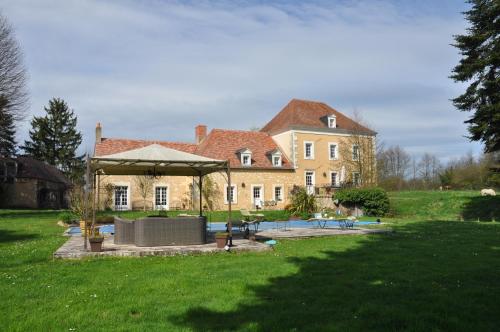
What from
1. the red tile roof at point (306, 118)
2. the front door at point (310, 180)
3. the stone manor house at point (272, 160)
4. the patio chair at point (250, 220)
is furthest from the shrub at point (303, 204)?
the red tile roof at point (306, 118)

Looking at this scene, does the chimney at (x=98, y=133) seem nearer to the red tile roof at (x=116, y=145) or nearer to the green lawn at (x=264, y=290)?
the red tile roof at (x=116, y=145)

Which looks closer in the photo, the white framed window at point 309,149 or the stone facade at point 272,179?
the stone facade at point 272,179

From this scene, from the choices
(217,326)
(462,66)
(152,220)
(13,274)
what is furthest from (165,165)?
(462,66)

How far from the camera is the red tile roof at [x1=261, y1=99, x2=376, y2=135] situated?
37.8m

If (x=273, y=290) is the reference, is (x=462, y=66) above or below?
above

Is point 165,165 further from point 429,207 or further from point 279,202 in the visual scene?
point 279,202

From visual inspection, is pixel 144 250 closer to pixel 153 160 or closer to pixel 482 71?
pixel 153 160

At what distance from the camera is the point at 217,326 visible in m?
4.80

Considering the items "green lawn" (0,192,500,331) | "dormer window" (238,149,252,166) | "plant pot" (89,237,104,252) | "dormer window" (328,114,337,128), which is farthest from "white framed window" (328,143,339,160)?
"plant pot" (89,237,104,252)

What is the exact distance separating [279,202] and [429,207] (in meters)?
11.7

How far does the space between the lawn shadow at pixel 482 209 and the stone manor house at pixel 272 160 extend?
7731 mm

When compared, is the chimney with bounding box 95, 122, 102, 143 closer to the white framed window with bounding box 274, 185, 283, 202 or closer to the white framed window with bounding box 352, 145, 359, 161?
the white framed window with bounding box 274, 185, 283, 202

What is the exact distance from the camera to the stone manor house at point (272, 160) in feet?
108

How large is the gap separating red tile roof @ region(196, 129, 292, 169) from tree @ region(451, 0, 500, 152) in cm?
1586
